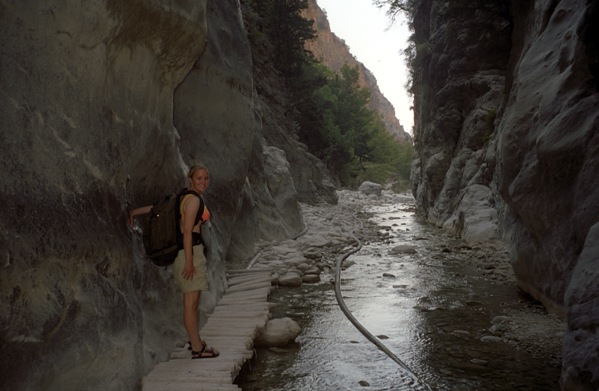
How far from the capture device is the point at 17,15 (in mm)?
3021

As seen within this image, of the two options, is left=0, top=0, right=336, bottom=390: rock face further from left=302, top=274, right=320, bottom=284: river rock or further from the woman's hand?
left=302, top=274, right=320, bottom=284: river rock

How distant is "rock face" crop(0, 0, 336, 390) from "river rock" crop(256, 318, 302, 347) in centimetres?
88

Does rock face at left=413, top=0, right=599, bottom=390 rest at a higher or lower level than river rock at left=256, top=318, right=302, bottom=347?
higher

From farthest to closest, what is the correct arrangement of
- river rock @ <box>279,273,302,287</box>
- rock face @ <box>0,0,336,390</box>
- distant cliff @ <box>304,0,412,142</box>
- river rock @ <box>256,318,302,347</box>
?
distant cliff @ <box>304,0,412,142</box> → river rock @ <box>279,273,302,287</box> → river rock @ <box>256,318,302,347</box> → rock face @ <box>0,0,336,390</box>

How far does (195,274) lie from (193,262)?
110 millimetres

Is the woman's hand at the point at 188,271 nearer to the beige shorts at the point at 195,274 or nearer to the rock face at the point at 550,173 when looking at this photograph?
the beige shorts at the point at 195,274

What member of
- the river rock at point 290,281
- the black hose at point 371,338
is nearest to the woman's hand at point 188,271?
the black hose at point 371,338

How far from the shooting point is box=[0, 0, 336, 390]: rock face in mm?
2836

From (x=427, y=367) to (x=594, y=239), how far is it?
6.56ft

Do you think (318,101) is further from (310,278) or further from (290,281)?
(290,281)

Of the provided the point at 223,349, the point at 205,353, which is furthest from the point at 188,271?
the point at 223,349

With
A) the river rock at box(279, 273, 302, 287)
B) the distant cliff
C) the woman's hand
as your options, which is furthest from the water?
the distant cliff

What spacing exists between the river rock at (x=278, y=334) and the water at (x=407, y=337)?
112mm

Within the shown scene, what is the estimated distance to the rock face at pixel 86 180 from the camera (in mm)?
2836
